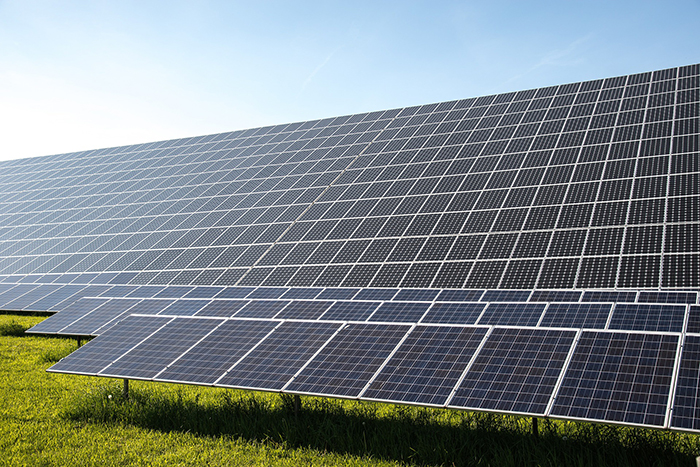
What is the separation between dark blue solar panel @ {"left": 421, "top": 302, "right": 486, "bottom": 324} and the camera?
12469 mm

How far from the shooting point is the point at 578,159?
2025 cm

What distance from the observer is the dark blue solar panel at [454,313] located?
1247 centimetres

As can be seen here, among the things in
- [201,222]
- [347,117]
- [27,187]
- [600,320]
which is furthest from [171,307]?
[27,187]

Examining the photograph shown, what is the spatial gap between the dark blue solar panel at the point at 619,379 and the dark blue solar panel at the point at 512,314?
2847 millimetres

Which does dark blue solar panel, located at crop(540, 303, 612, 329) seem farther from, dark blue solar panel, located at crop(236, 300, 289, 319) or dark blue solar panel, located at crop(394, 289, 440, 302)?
dark blue solar panel, located at crop(236, 300, 289, 319)

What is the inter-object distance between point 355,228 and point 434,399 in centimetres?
1211

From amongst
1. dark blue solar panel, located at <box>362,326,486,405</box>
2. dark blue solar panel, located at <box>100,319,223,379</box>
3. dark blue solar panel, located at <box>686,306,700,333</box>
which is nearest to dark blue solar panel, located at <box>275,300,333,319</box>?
dark blue solar panel, located at <box>100,319,223,379</box>

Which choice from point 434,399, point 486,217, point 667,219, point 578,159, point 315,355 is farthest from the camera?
point 578,159

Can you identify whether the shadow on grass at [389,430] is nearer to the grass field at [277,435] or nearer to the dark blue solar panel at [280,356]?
the grass field at [277,435]

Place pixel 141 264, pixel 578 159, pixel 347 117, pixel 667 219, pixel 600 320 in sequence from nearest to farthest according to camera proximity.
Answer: pixel 600 320, pixel 667 219, pixel 578 159, pixel 141 264, pixel 347 117

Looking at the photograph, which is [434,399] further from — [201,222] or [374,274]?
[201,222]

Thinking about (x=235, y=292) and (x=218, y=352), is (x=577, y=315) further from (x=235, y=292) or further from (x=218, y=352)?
(x=235, y=292)

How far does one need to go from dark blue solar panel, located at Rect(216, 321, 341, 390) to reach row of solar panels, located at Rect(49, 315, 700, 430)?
0.02 meters


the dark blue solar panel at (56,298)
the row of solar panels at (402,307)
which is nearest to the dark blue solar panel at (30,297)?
the dark blue solar panel at (56,298)
